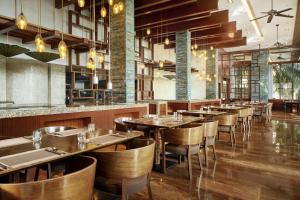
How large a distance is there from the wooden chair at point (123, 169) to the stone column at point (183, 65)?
7393mm

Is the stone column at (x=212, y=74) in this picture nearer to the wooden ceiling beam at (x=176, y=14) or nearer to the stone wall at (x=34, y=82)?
Answer: the wooden ceiling beam at (x=176, y=14)

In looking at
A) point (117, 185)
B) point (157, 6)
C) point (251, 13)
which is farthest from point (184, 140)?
point (251, 13)

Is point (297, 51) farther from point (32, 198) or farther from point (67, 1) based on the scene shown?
point (32, 198)

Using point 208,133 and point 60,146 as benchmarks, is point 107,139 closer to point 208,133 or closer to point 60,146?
point 60,146

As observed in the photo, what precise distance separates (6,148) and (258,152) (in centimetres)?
476

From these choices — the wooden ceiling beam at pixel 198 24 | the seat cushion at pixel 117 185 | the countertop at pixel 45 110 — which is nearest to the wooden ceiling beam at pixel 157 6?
→ the wooden ceiling beam at pixel 198 24

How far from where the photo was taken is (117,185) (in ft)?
6.61

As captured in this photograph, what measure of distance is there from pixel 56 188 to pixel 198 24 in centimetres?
844

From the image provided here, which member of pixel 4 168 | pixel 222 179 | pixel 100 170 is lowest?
pixel 222 179

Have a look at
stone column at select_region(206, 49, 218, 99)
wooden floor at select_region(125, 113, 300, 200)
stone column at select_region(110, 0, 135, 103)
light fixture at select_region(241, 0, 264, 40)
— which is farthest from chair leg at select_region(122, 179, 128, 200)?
stone column at select_region(206, 49, 218, 99)

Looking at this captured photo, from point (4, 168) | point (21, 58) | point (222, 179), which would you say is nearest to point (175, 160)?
point (222, 179)

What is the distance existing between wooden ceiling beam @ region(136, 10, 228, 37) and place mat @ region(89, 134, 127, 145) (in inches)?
280

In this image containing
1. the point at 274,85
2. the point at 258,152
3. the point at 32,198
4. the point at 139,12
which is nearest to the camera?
the point at 32,198

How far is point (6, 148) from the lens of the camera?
202 centimetres
